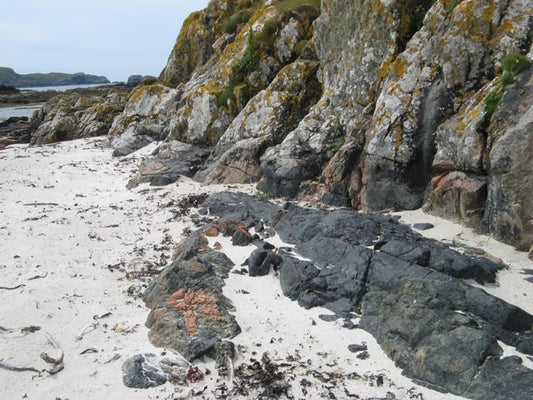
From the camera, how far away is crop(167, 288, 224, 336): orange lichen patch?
7527mm

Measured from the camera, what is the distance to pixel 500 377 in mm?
5730

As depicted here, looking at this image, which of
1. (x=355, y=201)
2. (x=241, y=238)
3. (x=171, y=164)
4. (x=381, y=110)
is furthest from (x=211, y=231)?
(x=171, y=164)

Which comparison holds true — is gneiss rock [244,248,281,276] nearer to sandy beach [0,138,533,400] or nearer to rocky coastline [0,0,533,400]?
rocky coastline [0,0,533,400]

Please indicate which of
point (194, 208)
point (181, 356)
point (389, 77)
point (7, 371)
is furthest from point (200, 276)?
point (389, 77)

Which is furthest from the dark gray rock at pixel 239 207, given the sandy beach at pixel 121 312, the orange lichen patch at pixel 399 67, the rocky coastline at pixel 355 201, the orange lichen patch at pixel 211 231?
the orange lichen patch at pixel 399 67

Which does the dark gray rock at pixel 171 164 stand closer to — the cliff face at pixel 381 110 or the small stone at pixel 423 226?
the cliff face at pixel 381 110

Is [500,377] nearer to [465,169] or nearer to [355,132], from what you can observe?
[465,169]

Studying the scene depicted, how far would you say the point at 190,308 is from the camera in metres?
7.82

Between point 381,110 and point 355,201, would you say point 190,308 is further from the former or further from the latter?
point 381,110

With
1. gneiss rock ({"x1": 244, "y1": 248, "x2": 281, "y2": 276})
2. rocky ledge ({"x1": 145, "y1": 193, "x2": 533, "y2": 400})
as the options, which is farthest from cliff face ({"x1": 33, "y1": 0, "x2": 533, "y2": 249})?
gneiss rock ({"x1": 244, "y1": 248, "x2": 281, "y2": 276})

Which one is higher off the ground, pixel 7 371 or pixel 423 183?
pixel 423 183

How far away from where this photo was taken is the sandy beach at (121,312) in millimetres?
6340

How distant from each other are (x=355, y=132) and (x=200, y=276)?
781 centimetres

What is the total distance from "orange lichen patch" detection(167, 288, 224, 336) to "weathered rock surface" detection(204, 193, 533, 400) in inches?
64.1
